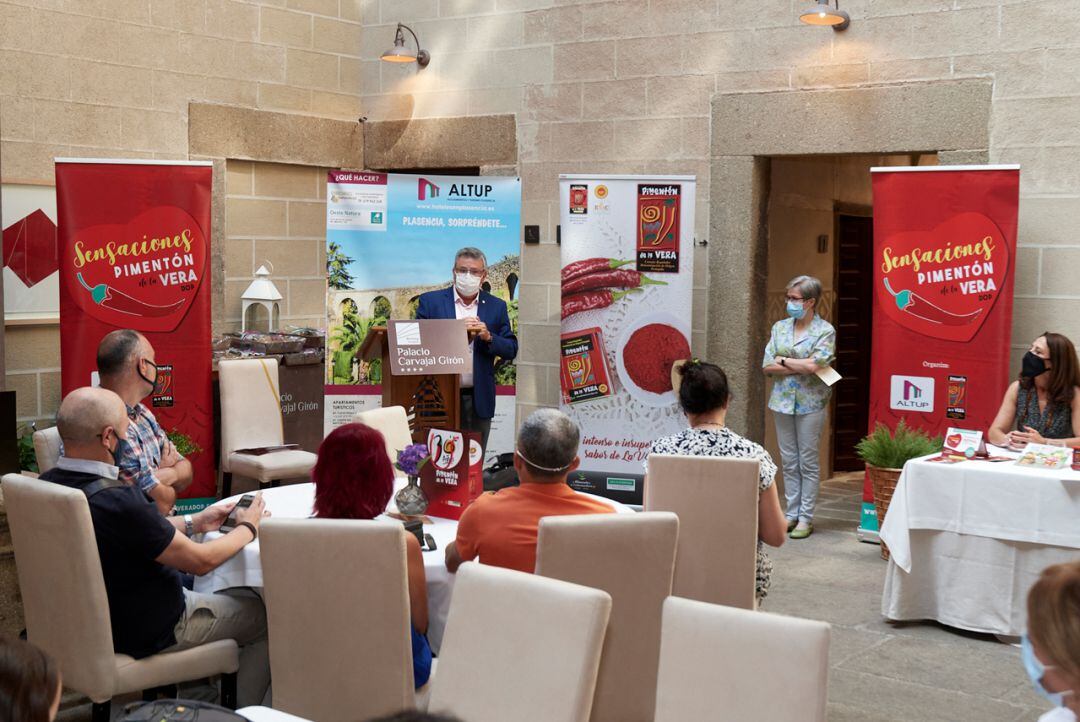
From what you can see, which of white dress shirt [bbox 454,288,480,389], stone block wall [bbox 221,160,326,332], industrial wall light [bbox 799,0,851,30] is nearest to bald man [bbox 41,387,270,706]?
white dress shirt [bbox 454,288,480,389]

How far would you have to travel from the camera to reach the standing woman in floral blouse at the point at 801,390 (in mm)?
6512

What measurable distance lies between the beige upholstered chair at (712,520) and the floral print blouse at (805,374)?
2.82 m

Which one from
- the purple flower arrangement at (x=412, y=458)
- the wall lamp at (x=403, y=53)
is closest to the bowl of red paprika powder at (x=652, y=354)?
the wall lamp at (x=403, y=53)

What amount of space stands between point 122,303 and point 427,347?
5.27 feet

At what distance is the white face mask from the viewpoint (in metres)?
6.78

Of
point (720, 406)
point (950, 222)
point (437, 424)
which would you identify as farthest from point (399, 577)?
point (950, 222)

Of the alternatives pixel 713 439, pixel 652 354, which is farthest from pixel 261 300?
pixel 713 439

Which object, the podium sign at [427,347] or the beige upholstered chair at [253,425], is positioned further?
the beige upholstered chair at [253,425]

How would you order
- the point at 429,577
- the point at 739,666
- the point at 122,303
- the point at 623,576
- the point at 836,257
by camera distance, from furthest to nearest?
the point at 836,257 < the point at 122,303 < the point at 429,577 < the point at 623,576 < the point at 739,666

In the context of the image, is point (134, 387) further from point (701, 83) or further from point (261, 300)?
point (701, 83)

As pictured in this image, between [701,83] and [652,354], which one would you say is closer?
[652,354]

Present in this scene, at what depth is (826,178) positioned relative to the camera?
8086 mm

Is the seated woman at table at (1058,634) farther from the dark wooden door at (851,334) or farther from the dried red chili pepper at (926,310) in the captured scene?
the dark wooden door at (851,334)

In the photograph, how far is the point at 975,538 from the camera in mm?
4758
